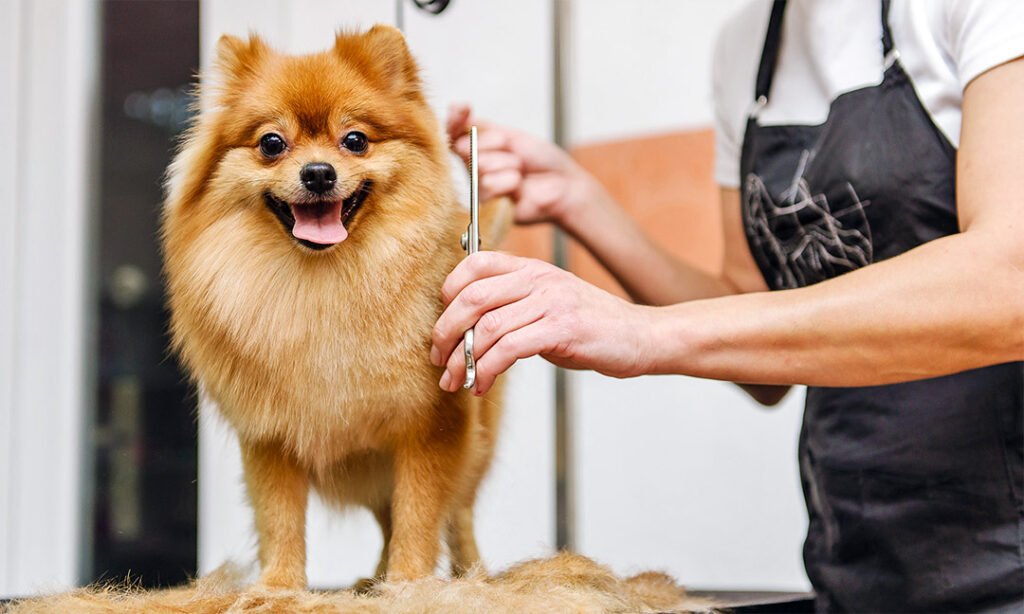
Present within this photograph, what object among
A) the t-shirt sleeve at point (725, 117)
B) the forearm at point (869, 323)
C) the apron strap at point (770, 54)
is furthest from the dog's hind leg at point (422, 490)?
the t-shirt sleeve at point (725, 117)

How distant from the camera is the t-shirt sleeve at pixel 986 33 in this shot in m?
1.05

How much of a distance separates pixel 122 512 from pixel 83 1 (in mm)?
814

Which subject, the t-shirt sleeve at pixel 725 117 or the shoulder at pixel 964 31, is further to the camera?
the t-shirt sleeve at pixel 725 117

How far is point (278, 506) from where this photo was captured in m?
1.03

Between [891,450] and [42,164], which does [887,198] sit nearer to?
[891,450]

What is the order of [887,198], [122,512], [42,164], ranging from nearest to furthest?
[887,198]
[42,164]
[122,512]

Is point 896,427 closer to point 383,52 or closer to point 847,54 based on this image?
point 847,54

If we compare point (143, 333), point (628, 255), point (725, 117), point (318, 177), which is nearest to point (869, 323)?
point (318, 177)

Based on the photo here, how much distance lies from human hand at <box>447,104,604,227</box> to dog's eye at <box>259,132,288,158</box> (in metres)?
0.59

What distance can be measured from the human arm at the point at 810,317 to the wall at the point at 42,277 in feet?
2.41

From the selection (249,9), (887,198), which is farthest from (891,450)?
(249,9)

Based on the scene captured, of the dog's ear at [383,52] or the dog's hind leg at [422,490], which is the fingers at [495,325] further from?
the dog's ear at [383,52]

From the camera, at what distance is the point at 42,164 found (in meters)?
1.36

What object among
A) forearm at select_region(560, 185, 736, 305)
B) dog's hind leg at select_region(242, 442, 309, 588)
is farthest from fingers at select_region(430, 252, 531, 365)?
forearm at select_region(560, 185, 736, 305)
